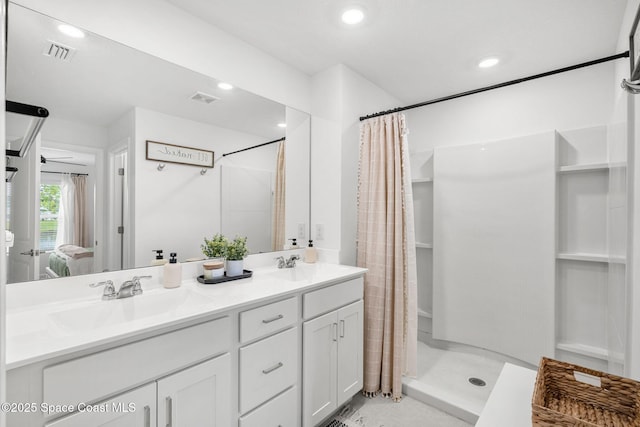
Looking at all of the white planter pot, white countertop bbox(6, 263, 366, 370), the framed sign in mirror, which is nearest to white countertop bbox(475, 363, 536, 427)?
white countertop bbox(6, 263, 366, 370)

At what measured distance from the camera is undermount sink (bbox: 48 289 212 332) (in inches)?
44.5

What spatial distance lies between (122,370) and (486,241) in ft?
9.07

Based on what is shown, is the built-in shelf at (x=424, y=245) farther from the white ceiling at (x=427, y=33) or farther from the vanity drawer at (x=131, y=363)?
the vanity drawer at (x=131, y=363)

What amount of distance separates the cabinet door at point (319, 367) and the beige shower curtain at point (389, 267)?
481mm

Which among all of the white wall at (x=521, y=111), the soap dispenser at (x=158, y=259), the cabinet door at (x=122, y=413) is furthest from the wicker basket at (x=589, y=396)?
the white wall at (x=521, y=111)

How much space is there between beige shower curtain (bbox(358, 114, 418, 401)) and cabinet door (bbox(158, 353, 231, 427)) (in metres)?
1.22

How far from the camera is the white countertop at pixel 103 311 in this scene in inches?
33.7

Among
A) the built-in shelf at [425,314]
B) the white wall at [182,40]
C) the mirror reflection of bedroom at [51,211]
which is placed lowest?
the built-in shelf at [425,314]

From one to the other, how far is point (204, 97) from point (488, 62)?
2.16 m

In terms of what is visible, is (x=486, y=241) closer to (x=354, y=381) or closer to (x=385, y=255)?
(x=385, y=255)

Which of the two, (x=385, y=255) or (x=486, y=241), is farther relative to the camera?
(x=486, y=241)

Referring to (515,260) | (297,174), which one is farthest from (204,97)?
(515,260)

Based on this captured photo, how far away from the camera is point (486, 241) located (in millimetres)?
2609

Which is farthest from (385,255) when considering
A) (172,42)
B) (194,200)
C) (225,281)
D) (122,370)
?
(172,42)
